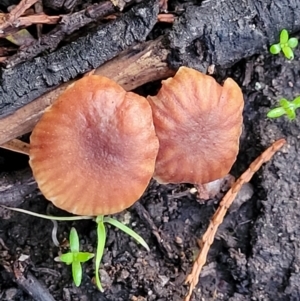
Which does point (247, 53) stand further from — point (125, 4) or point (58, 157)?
point (58, 157)

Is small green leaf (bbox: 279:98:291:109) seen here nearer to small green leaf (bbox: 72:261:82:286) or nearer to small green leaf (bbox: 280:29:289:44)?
small green leaf (bbox: 280:29:289:44)

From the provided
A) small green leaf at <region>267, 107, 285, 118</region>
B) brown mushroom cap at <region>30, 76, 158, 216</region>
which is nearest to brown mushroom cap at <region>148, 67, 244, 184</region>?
brown mushroom cap at <region>30, 76, 158, 216</region>

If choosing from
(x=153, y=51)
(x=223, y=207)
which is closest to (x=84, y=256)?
(x=223, y=207)

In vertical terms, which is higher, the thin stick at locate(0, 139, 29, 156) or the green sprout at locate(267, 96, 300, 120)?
the thin stick at locate(0, 139, 29, 156)

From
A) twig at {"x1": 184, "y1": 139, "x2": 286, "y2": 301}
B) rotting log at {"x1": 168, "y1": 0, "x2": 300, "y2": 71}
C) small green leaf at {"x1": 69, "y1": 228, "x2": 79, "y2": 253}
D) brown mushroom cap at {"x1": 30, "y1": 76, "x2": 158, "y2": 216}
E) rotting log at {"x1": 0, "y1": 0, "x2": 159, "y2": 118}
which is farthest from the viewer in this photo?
twig at {"x1": 184, "y1": 139, "x2": 286, "y2": 301}

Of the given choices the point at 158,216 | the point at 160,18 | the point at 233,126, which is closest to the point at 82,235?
the point at 158,216

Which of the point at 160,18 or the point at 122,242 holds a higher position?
the point at 160,18
